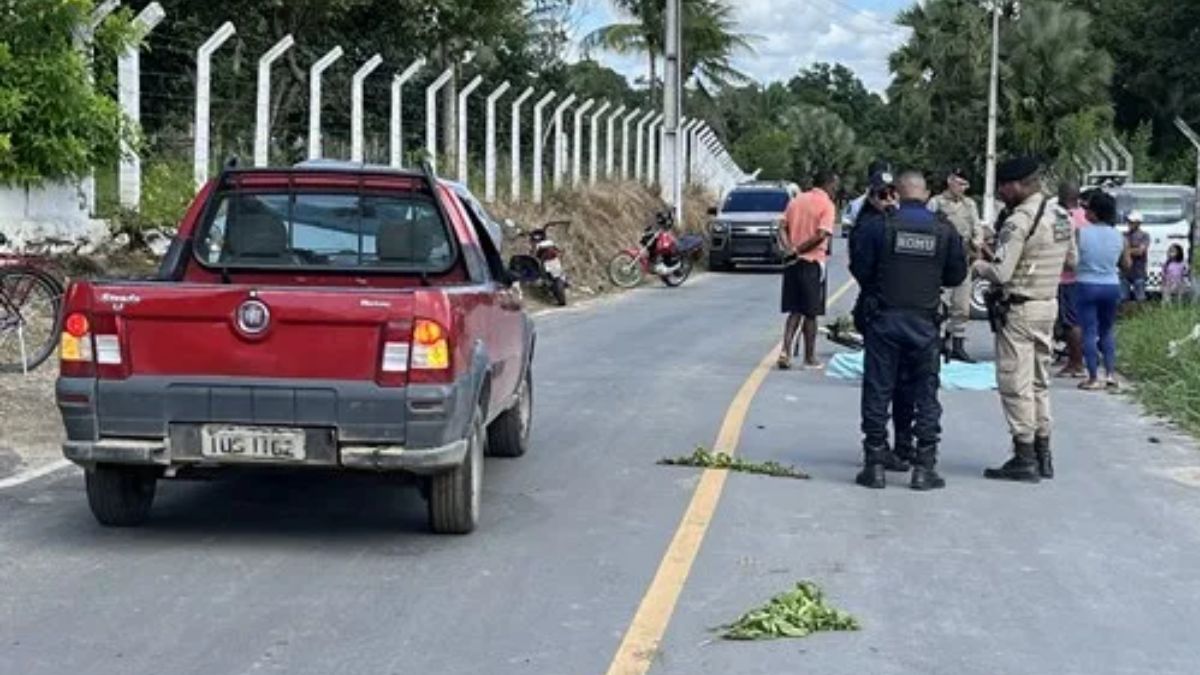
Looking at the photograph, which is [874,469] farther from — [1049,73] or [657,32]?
[1049,73]

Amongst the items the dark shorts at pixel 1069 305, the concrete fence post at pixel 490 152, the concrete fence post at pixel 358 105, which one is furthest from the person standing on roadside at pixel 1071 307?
the concrete fence post at pixel 490 152

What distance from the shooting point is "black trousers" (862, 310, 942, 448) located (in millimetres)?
9172

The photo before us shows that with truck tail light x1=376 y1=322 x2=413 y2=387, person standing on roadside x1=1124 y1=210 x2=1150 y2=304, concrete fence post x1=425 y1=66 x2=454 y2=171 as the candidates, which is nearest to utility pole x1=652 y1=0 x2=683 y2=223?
concrete fence post x1=425 y1=66 x2=454 y2=171

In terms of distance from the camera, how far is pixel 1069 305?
1438 centimetres

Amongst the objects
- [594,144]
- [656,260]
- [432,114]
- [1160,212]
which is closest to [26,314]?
[432,114]

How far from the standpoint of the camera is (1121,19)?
6600cm

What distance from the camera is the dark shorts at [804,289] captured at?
14.8 m

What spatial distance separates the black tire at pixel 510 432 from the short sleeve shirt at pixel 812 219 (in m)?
5.34

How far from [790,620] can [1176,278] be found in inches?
594

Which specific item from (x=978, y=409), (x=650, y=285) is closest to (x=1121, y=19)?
(x=650, y=285)

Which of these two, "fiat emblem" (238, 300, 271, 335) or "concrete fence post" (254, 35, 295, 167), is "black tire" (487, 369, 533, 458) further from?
"concrete fence post" (254, 35, 295, 167)

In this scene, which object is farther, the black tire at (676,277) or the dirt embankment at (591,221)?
the black tire at (676,277)

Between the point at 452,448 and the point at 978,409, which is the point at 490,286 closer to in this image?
the point at 452,448

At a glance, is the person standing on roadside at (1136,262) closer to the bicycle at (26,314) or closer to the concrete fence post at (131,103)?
the concrete fence post at (131,103)
